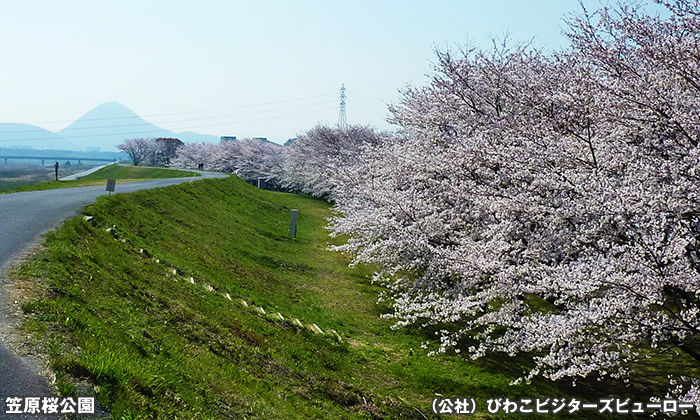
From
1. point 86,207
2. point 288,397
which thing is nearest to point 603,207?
point 288,397

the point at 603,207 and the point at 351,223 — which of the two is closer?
the point at 603,207

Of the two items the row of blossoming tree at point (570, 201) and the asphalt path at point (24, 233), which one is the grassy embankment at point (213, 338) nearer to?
the asphalt path at point (24, 233)

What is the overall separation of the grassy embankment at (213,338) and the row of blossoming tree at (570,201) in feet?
5.27

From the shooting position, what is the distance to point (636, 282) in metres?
7.41

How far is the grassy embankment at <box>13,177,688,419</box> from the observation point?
6.20 meters

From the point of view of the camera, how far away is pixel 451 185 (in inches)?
527

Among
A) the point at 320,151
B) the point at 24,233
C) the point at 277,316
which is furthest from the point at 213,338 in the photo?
the point at 320,151

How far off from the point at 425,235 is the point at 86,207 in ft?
37.6

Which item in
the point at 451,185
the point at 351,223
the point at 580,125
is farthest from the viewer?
the point at 351,223

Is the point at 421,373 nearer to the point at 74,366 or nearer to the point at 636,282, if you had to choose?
the point at 636,282

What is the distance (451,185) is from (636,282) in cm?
644

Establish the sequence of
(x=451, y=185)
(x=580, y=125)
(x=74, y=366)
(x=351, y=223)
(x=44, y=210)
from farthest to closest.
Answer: (x=351, y=223)
(x=44, y=210)
(x=451, y=185)
(x=580, y=125)
(x=74, y=366)

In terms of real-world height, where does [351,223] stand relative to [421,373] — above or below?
above

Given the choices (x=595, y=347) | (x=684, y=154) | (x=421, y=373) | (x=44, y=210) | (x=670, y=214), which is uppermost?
(x=684, y=154)
